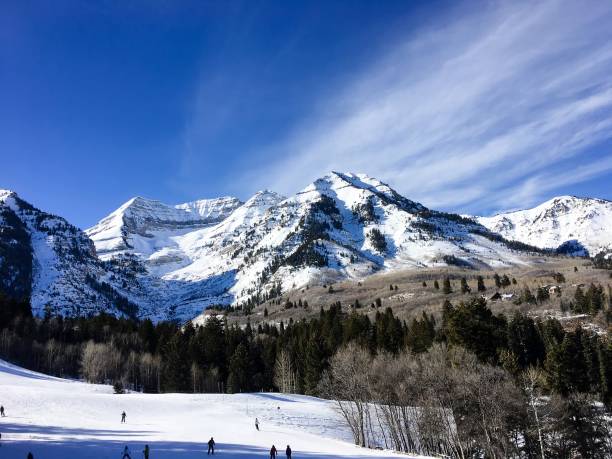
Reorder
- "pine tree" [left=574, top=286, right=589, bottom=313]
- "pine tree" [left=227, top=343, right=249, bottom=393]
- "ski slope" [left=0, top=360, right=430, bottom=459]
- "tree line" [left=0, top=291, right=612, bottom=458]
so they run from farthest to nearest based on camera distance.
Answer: "pine tree" [left=574, top=286, right=589, bottom=313]
"pine tree" [left=227, top=343, right=249, bottom=393]
"tree line" [left=0, top=291, right=612, bottom=458]
"ski slope" [left=0, top=360, right=430, bottom=459]

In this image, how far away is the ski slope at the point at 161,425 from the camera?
42.3 m

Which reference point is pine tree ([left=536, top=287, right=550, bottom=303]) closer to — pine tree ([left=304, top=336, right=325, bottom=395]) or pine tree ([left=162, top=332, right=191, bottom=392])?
pine tree ([left=304, top=336, right=325, bottom=395])

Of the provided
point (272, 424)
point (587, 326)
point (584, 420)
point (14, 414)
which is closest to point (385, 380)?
point (272, 424)

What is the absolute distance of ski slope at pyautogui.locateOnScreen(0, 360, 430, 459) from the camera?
1666 inches

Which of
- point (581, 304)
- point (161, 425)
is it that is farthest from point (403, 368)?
point (581, 304)

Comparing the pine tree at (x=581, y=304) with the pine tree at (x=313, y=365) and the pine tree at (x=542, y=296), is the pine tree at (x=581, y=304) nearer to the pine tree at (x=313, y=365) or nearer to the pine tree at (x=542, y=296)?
the pine tree at (x=542, y=296)

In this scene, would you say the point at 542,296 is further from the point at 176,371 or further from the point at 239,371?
the point at 176,371

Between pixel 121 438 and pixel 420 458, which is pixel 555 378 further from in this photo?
pixel 121 438

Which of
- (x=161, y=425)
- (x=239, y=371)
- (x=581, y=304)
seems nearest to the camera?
(x=161, y=425)

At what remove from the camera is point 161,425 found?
60.8 meters

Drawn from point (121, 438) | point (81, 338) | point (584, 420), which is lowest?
point (584, 420)

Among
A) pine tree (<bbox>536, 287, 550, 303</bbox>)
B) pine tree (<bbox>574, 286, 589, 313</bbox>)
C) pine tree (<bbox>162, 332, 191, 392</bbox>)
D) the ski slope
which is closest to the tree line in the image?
pine tree (<bbox>162, 332, 191, 392</bbox>)

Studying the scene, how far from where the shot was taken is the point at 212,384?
11688 centimetres

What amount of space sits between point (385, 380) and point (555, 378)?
40.6 m
